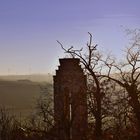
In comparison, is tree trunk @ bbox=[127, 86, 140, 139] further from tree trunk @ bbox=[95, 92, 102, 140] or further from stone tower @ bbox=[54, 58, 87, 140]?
stone tower @ bbox=[54, 58, 87, 140]

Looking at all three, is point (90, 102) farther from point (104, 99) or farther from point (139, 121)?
point (139, 121)

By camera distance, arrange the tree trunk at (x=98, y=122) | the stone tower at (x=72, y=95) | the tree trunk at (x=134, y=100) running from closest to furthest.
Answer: the tree trunk at (x=134, y=100)
the tree trunk at (x=98, y=122)
the stone tower at (x=72, y=95)

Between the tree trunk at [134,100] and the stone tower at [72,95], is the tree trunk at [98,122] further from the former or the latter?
the tree trunk at [134,100]

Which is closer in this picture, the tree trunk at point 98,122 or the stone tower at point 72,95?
the tree trunk at point 98,122

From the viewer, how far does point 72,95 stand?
4062cm

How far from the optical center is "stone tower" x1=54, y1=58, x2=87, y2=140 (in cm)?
3991

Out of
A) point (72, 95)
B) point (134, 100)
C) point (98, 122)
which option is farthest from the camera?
point (72, 95)

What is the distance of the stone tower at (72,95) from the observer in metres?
39.9

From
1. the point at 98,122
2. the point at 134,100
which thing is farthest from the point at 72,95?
the point at 134,100

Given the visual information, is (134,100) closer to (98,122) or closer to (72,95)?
(98,122)

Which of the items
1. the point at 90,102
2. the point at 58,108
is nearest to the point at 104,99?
the point at 90,102

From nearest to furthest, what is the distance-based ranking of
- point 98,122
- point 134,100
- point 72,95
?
point 134,100 < point 98,122 < point 72,95

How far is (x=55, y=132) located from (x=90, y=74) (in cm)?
625

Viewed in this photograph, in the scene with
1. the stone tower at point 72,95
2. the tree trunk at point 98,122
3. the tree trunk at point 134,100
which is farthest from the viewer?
the stone tower at point 72,95
